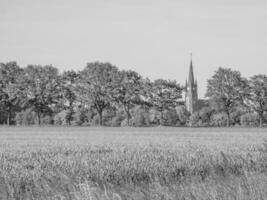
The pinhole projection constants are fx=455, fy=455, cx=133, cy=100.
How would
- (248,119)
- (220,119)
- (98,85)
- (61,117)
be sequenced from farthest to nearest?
(220,119)
(248,119)
(61,117)
(98,85)

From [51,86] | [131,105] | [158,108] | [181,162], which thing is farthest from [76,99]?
[181,162]

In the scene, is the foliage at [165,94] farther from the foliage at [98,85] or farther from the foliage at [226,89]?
the foliage at [98,85]

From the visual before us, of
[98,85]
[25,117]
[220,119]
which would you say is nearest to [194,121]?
[220,119]

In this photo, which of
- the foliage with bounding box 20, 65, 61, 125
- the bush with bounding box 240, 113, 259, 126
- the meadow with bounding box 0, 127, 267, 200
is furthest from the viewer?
the bush with bounding box 240, 113, 259, 126

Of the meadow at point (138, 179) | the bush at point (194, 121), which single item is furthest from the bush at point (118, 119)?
the meadow at point (138, 179)

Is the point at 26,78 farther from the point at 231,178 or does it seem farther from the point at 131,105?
the point at 231,178

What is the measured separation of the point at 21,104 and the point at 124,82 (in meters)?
23.5

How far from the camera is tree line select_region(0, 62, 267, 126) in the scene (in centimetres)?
9788

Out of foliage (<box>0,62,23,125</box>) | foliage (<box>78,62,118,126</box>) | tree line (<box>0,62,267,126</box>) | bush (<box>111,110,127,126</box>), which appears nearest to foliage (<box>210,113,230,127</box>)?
tree line (<box>0,62,267,126</box>)

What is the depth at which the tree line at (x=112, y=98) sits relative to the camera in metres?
97.9

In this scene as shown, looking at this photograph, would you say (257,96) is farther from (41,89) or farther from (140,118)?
(41,89)

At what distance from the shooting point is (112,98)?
323ft

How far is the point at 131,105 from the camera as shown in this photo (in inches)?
4040

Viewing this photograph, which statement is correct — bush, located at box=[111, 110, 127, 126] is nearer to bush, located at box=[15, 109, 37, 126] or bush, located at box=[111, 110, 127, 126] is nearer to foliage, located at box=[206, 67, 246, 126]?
bush, located at box=[15, 109, 37, 126]
